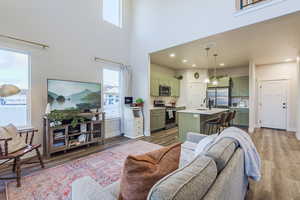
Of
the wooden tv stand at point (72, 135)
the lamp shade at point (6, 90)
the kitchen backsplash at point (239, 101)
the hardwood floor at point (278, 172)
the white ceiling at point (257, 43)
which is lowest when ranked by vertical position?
the hardwood floor at point (278, 172)

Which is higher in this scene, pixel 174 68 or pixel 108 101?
pixel 174 68

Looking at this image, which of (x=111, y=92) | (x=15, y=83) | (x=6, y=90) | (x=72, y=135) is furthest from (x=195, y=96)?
(x=6, y=90)

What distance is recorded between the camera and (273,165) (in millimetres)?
2752

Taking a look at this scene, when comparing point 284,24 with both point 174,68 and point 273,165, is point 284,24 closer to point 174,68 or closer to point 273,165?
point 273,165

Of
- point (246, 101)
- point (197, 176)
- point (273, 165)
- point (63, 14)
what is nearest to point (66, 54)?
point (63, 14)

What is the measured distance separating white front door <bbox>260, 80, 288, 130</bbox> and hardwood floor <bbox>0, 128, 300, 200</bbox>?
54.8 inches

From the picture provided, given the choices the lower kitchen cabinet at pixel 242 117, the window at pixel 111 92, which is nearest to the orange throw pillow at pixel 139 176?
the window at pixel 111 92

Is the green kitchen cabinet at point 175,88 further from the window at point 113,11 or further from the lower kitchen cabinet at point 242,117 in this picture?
the window at point 113,11

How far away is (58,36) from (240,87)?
6.81 meters

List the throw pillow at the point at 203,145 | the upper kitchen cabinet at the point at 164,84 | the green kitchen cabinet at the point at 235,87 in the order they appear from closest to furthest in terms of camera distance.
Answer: the throw pillow at the point at 203,145
the upper kitchen cabinet at the point at 164,84
the green kitchen cabinet at the point at 235,87

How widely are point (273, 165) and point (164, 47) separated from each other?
373 centimetres

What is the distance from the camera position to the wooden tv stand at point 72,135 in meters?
3.04

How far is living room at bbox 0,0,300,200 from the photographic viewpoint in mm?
2453

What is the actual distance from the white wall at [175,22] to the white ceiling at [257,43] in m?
0.16
